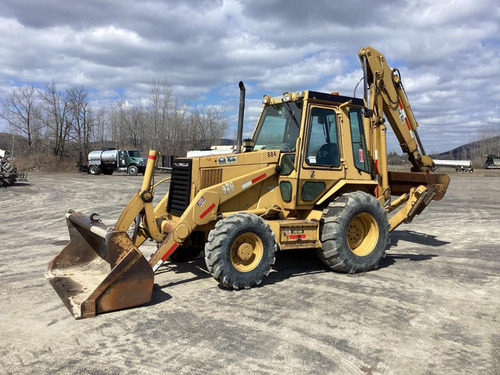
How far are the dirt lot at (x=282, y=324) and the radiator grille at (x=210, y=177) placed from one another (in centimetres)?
140

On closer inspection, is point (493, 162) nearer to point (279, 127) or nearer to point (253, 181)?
point (279, 127)

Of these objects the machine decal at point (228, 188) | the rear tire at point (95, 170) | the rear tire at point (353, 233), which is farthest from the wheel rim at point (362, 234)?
the rear tire at point (95, 170)

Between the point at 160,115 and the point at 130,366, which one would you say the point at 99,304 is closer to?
the point at 130,366

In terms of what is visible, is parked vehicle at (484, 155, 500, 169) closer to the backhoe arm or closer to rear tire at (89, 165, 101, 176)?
rear tire at (89, 165, 101, 176)

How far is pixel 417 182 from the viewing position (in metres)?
8.00

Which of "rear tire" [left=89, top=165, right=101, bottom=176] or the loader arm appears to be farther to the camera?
"rear tire" [left=89, top=165, right=101, bottom=176]

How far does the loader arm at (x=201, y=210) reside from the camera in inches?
206

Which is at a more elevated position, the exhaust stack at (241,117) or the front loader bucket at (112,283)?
the exhaust stack at (241,117)

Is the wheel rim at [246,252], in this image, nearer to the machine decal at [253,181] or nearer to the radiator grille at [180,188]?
the machine decal at [253,181]

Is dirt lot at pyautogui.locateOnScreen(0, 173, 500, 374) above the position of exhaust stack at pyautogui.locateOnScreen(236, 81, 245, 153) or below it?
below

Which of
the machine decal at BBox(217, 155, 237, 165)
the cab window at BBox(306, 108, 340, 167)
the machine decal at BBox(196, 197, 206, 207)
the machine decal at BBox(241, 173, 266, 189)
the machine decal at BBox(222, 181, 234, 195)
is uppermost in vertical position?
the cab window at BBox(306, 108, 340, 167)

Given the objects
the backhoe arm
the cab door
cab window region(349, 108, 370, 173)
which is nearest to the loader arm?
the cab door

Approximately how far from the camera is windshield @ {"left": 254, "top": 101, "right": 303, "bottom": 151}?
6438 millimetres

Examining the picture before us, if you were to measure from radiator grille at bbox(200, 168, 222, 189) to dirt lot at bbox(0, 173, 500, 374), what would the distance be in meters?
1.40
